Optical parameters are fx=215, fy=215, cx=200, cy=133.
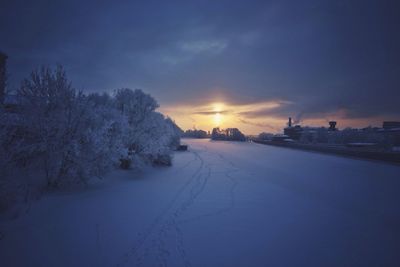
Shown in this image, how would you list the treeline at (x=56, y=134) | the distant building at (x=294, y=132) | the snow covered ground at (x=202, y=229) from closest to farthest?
the snow covered ground at (x=202, y=229) → the treeline at (x=56, y=134) → the distant building at (x=294, y=132)

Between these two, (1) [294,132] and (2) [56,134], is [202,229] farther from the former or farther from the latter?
(1) [294,132]

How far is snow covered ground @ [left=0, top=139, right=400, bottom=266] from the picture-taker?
6930mm

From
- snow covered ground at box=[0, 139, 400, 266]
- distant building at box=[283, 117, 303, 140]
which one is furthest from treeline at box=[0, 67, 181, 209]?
distant building at box=[283, 117, 303, 140]

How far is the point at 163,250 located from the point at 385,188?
20518 mm

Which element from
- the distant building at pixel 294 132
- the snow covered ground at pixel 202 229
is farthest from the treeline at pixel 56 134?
the distant building at pixel 294 132

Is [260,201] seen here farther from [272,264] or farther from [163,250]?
[163,250]

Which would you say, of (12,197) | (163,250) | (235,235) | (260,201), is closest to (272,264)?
(235,235)

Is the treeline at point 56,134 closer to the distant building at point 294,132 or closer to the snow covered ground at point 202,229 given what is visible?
the snow covered ground at point 202,229

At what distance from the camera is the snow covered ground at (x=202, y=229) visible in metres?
6.93

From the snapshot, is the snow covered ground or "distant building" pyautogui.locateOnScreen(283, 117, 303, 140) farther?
"distant building" pyautogui.locateOnScreen(283, 117, 303, 140)

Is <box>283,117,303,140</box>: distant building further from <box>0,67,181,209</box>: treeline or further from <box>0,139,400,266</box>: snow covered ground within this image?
<box>0,67,181,209</box>: treeline

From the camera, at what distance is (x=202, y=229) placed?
30.3ft

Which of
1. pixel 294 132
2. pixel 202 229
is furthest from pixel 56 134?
pixel 294 132

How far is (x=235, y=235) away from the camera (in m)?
8.68
